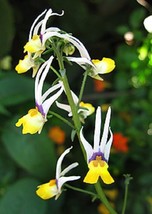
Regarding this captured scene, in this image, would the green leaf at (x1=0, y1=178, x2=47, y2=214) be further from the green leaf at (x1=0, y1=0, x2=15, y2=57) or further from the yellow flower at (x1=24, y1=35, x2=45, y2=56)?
the yellow flower at (x1=24, y1=35, x2=45, y2=56)

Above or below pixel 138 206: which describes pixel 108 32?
above

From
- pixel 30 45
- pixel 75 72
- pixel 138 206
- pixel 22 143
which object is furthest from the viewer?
pixel 75 72

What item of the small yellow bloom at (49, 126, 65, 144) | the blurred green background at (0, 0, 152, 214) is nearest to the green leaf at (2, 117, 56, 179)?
the blurred green background at (0, 0, 152, 214)

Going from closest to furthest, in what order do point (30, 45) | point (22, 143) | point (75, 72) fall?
point (30, 45), point (22, 143), point (75, 72)

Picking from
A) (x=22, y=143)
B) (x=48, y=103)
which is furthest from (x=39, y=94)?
(x=22, y=143)

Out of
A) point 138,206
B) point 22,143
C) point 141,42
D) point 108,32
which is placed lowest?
point 138,206

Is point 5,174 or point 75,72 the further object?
point 75,72

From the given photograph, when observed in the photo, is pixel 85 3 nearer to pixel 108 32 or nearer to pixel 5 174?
pixel 108 32
